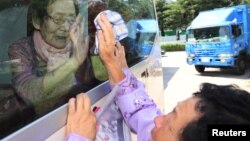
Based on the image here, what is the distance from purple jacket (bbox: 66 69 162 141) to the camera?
191 cm

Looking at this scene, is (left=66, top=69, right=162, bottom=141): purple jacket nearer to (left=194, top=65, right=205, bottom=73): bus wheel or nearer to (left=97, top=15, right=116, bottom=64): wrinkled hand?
(left=97, top=15, right=116, bottom=64): wrinkled hand

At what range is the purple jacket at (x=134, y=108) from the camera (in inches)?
75.1

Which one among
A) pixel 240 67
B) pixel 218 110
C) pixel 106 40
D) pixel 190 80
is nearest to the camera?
pixel 218 110

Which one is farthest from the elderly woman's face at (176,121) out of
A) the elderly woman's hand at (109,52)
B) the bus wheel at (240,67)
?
the bus wheel at (240,67)

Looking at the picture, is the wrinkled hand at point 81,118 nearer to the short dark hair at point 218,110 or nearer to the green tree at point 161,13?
the short dark hair at point 218,110

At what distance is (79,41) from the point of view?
1.63 metres

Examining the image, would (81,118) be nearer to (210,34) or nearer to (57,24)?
(57,24)

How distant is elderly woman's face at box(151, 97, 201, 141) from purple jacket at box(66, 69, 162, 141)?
36cm

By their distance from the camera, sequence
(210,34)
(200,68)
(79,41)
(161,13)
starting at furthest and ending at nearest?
(161,13), (200,68), (210,34), (79,41)

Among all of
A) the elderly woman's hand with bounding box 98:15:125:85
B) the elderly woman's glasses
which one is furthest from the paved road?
the elderly woman's glasses

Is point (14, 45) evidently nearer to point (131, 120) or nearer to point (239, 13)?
point (131, 120)

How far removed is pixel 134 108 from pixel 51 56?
0.64m

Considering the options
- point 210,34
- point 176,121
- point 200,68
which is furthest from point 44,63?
point 200,68

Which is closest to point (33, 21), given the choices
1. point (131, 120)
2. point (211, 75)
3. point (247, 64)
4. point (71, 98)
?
point (71, 98)
